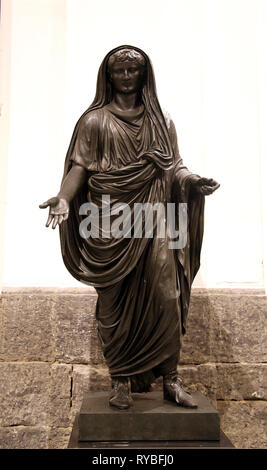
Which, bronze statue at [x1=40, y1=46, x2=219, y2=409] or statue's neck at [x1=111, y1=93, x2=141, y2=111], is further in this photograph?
statue's neck at [x1=111, y1=93, x2=141, y2=111]

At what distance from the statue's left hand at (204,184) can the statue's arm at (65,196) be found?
1.79 ft

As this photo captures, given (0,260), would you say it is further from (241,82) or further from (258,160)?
A: (241,82)

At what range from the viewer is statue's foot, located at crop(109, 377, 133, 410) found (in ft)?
6.73

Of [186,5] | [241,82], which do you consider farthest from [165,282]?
[186,5]

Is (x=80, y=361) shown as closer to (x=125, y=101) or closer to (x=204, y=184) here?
(x=204, y=184)

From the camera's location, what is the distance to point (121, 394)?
6.86ft

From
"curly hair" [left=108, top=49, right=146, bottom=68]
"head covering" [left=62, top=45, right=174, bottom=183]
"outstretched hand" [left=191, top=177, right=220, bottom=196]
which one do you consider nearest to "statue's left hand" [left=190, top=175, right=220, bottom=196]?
"outstretched hand" [left=191, top=177, right=220, bottom=196]

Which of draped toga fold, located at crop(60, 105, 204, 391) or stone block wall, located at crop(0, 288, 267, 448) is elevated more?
draped toga fold, located at crop(60, 105, 204, 391)

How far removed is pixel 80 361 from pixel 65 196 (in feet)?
3.94

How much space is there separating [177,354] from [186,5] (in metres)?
2.54

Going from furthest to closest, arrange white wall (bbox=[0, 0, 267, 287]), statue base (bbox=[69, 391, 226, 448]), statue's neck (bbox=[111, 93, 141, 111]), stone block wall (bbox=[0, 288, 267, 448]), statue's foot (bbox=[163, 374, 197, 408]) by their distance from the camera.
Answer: white wall (bbox=[0, 0, 267, 287])
stone block wall (bbox=[0, 288, 267, 448])
statue's neck (bbox=[111, 93, 141, 111])
statue's foot (bbox=[163, 374, 197, 408])
statue base (bbox=[69, 391, 226, 448])

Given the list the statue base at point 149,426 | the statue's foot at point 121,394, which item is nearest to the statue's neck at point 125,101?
the statue's foot at point 121,394

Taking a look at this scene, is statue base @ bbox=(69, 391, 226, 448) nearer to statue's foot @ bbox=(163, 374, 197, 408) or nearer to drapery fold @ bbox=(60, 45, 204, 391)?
statue's foot @ bbox=(163, 374, 197, 408)

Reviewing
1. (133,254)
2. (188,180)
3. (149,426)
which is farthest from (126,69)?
(149,426)
